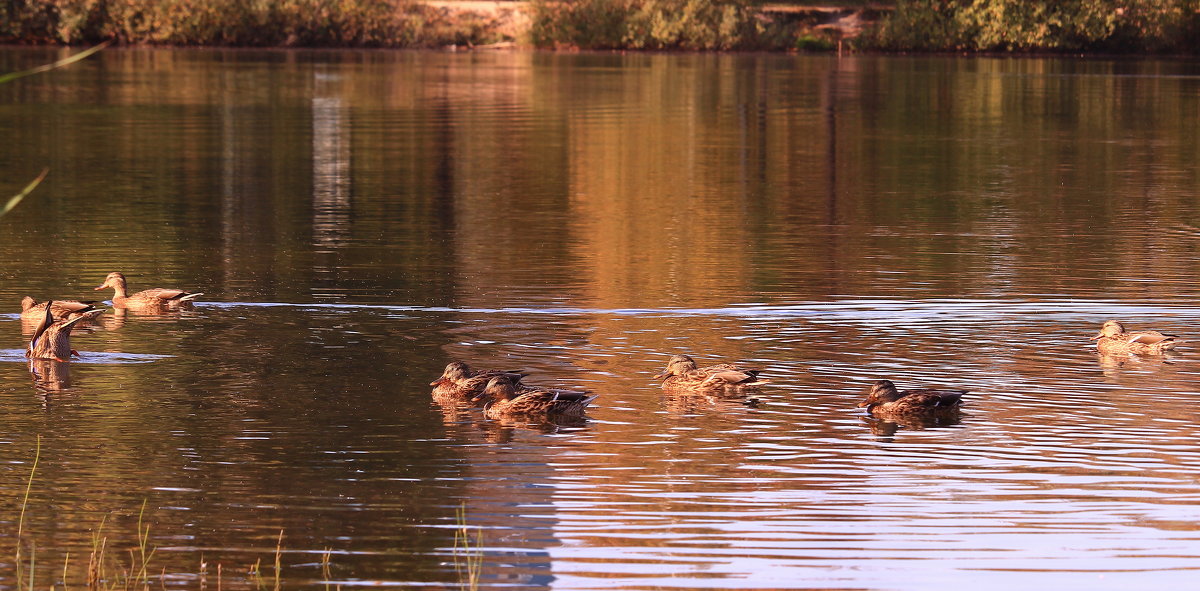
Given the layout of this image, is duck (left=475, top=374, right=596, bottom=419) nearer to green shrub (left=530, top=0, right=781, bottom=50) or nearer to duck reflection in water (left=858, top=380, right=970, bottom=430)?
duck reflection in water (left=858, top=380, right=970, bottom=430)

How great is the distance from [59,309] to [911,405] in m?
7.50

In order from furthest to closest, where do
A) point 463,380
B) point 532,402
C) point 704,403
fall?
point 704,403
point 463,380
point 532,402

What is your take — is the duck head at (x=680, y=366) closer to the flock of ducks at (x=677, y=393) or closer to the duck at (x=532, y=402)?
the flock of ducks at (x=677, y=393)

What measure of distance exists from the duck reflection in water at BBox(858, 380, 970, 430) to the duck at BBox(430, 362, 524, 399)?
100 inches

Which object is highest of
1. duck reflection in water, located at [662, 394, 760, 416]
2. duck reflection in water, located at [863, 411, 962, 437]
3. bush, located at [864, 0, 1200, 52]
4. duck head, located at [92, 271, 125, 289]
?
bush, located at [864, 0, 1200, 52]

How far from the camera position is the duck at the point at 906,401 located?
11766 millimetres

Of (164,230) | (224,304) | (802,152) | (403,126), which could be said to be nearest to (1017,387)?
(224,304)

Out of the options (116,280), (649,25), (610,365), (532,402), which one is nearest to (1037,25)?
(649,25)

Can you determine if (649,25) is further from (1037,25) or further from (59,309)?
(59,309)

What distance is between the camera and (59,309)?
14.8 metres

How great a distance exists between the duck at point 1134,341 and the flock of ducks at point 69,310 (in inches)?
321

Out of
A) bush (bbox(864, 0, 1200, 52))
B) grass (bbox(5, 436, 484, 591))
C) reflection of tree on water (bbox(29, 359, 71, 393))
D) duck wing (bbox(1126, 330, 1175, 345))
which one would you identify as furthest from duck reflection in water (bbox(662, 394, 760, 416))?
bush (bbox(864, 0, 1200, 52))

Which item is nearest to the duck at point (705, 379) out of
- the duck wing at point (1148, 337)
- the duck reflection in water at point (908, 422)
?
the duck reflection in water at point (908, 422)

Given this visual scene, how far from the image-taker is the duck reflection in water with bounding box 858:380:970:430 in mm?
11758
